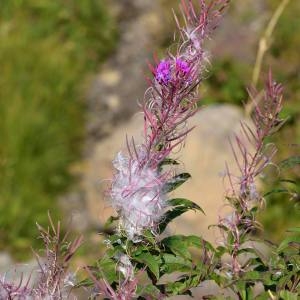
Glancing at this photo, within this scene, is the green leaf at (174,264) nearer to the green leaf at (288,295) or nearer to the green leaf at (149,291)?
the green leaf at (149,291)

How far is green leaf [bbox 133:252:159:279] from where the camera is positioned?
5.89 feet

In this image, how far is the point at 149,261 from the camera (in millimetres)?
1807

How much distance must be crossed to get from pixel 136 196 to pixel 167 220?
18 cm

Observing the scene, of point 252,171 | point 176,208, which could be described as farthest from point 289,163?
point 176,208

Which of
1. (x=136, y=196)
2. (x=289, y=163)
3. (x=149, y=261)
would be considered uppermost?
(x=289, y=163)

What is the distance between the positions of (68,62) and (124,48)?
3.09ft

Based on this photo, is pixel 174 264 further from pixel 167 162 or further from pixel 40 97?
pixel 40 97

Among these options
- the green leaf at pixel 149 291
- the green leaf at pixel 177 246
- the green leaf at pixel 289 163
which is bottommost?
the green leaf at pixel 149 291

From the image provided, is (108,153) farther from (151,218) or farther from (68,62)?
(151,218)

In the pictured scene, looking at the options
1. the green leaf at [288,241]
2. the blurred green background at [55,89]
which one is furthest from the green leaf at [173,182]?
the blurred green background at [55,89]

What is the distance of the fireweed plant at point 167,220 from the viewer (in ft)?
5.68

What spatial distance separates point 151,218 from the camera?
5.94 feet

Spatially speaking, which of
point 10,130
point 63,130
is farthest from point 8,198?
point 63,130

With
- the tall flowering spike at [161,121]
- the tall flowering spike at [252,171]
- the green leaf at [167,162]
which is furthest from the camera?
the tall flowering spike at [252,171]
